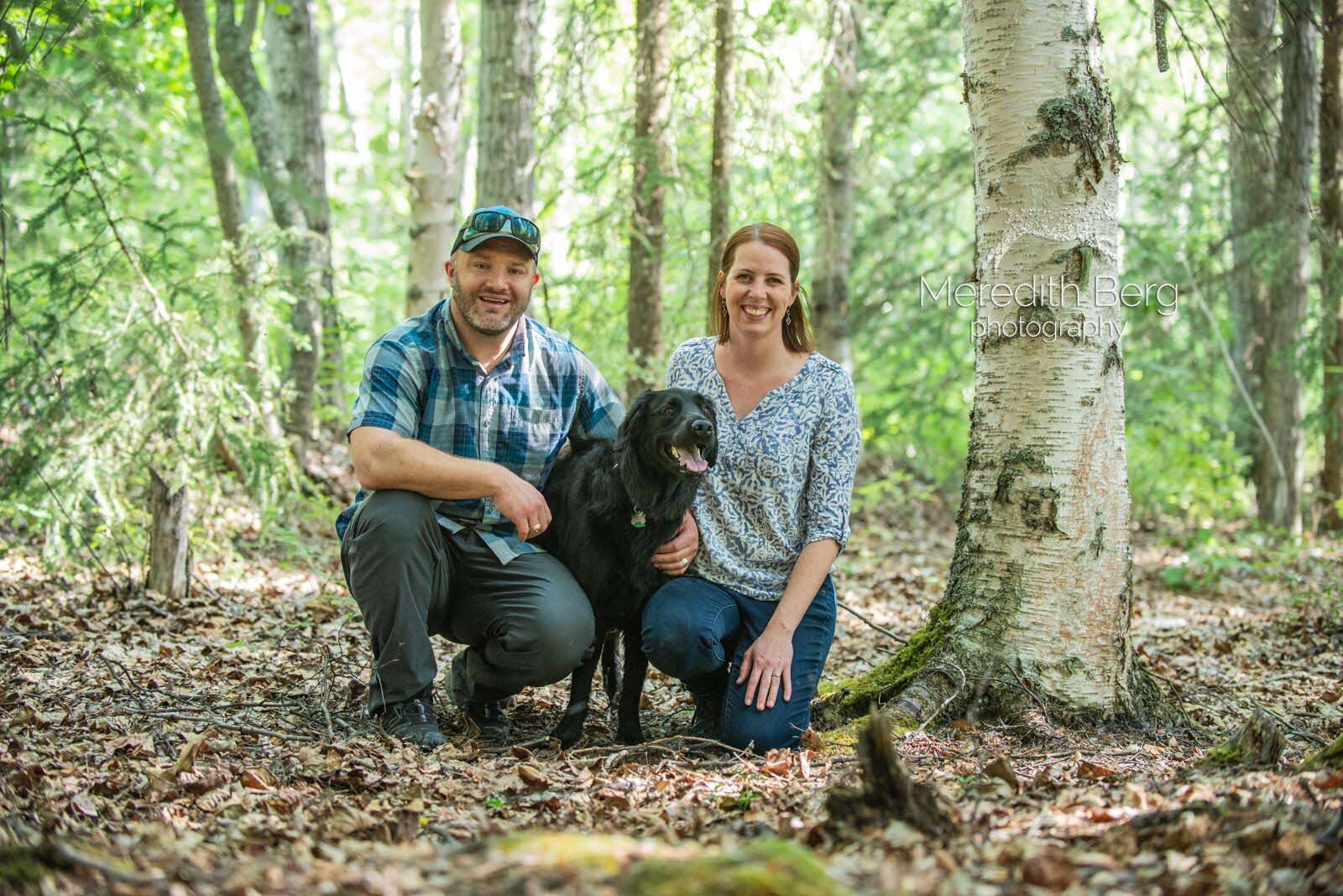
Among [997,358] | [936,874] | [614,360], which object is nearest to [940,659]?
[997,358]

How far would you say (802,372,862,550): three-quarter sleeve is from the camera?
3.44 m

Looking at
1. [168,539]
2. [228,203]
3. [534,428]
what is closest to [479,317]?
[534,428]

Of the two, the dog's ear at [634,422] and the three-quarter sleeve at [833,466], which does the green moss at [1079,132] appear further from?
the dog's ear at [634,422]

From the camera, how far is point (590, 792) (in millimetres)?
2656

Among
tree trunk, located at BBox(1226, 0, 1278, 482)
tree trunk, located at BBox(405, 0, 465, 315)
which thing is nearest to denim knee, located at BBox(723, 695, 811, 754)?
tree trunk, located at BBox(405, 0, 465, 315)

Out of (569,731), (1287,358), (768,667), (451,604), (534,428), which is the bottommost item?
(569,731)

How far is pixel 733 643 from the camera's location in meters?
3.55

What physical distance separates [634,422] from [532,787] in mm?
1221

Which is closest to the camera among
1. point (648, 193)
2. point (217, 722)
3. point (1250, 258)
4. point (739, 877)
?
point (739, 877)

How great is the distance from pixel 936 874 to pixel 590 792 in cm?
113

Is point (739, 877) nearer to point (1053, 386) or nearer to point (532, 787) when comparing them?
point (532, 787)

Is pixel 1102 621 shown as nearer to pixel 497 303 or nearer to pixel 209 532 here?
pixel 497 303

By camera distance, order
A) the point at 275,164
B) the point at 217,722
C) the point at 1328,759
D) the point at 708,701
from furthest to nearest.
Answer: the point at 275,164 → the point at 708,701 → the point at 217,722 → the point at 1328,759

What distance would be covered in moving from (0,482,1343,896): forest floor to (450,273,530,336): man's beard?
1.36m
